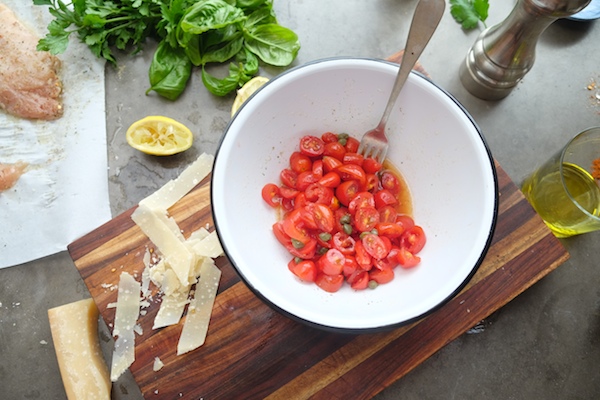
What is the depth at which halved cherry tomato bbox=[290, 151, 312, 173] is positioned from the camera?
60.7 inches

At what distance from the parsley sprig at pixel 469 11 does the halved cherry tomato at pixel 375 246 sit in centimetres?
113

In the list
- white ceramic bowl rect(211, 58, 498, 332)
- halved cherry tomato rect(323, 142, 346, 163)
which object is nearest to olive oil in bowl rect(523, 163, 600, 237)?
white ceramic bowl rect(211, 58, 498, 332)

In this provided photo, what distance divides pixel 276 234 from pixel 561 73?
1398mm

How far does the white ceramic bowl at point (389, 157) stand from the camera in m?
1.28

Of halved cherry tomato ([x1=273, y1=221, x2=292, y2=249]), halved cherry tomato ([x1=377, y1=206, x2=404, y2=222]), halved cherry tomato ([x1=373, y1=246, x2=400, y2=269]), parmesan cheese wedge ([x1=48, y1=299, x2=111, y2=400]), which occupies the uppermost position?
halved cherry tomato ([x1=377, y1=206, x2=404, y2=222])

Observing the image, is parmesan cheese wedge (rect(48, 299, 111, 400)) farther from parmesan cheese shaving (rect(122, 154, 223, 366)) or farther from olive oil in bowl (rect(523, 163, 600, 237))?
olive oil in bowl (rect(523, 163, 600, 237))

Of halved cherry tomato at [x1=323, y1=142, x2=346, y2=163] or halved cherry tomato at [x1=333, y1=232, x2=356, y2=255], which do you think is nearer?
halved cherry tomato at [x1=333, y1=232, x2=356, y2=255]

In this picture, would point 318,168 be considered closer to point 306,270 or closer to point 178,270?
point 306,270

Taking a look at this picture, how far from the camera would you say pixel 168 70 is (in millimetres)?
1946

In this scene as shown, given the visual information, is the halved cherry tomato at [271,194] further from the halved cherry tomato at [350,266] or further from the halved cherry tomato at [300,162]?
the halved cherry tomato at [350,266]

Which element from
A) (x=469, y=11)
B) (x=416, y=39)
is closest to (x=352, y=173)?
(x=416, y=39)

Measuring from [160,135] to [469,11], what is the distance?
1281mm

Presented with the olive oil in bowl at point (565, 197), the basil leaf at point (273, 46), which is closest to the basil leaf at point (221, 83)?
the basil leaf at point (273, 46)

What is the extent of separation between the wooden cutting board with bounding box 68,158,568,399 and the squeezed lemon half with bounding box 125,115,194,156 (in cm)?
34
